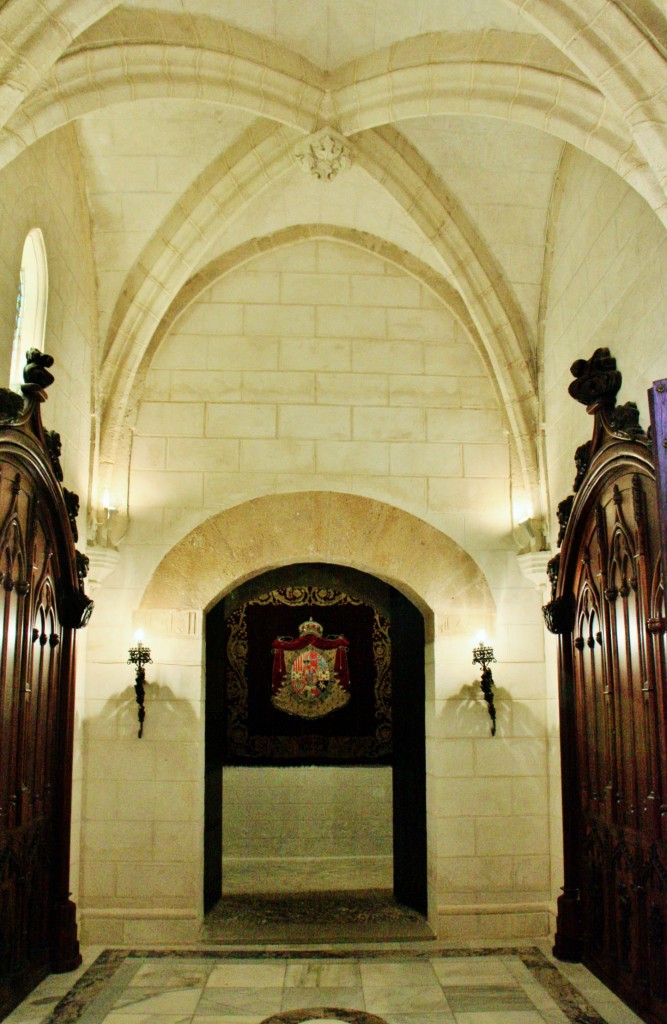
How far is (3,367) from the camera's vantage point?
14.4ft

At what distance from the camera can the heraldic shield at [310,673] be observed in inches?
369

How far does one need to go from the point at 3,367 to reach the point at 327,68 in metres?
2.43

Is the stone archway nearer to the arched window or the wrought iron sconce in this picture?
the wrought iron sconce

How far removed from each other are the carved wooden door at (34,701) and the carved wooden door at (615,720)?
2889 mm

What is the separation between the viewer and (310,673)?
30.9 ft

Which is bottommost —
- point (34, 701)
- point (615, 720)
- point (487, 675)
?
point (615, 720)

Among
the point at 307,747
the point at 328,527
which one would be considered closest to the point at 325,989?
the point at 328,527

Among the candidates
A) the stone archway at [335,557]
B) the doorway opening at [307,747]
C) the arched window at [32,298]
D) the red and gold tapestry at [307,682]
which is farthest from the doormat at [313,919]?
the arched window at [32,298]

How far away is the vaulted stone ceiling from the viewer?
3760 mm

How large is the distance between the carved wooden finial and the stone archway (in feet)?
5.63

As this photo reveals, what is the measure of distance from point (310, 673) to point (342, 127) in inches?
221

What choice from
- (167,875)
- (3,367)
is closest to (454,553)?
(167,875)

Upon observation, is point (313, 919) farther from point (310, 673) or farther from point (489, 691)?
point (310, 673)

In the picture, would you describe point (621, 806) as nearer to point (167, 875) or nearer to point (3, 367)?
point (167, 875)
